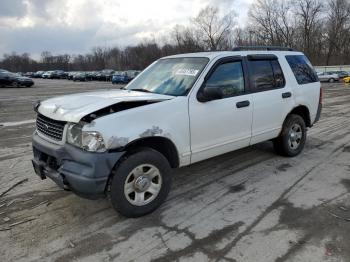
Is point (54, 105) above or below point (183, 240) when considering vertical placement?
above

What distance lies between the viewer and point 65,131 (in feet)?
12.2

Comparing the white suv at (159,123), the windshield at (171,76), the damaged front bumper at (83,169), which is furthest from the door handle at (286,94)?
the damaged front bumper at (83,169)

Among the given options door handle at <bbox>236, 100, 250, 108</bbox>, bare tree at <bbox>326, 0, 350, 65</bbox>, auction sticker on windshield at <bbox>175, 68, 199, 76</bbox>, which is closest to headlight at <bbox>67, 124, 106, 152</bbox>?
auction sticker on windshield at <bbox>175, 68, 199, 76</bbox>

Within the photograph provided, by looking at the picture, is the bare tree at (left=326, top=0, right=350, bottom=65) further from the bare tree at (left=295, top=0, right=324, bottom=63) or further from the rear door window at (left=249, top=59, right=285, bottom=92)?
the rear door window at (left=249, top=59, right=285, bottom=92)

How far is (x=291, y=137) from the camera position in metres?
6.09

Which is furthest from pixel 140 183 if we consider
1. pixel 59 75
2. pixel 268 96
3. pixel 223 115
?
pixel 59 75

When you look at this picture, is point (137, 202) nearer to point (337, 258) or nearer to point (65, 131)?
point (65, 131)

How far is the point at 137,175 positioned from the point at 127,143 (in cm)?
44

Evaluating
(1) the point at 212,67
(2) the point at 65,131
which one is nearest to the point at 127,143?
(2) the point at 65,131

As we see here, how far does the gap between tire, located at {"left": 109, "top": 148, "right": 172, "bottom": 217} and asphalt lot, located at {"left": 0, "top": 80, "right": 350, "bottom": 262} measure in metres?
0.16

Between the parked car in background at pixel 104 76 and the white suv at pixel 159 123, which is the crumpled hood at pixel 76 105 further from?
the parked car in background at pixel 104 76

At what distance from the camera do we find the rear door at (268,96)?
522cm

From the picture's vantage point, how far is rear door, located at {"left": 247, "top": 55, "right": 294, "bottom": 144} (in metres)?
5.22

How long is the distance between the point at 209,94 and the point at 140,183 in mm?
1433
